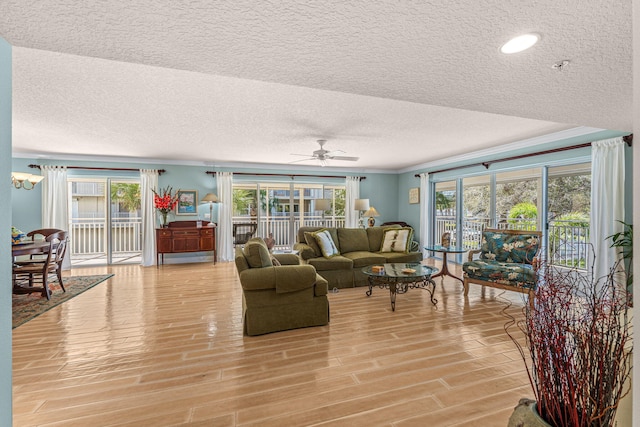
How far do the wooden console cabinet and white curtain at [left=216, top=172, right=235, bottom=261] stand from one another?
396 mm

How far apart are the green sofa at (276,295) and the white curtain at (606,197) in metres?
3.63

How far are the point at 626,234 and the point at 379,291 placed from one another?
119 inches

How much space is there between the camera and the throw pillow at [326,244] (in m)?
4.64

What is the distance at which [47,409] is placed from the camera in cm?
178

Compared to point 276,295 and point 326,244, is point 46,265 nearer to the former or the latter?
point 276,295

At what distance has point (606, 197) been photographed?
3719 millimetres

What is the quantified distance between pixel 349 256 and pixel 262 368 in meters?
2.79

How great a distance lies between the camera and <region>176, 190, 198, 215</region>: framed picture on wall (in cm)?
682

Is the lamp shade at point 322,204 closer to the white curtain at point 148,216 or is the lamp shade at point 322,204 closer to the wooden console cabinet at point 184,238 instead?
the wooden console cabinet at point 184,238

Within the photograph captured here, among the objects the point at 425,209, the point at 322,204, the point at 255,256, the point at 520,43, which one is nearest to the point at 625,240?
the point at 520,43

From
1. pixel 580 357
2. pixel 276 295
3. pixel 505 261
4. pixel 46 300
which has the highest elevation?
pixel 580 357

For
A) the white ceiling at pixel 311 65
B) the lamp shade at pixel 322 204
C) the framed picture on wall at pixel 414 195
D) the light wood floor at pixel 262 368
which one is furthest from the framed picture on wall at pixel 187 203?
the framed picture on wall at pixel 414 195

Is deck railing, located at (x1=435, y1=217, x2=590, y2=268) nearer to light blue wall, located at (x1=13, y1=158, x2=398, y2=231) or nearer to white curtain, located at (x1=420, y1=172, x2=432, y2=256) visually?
white curtain, located at (x1=420, y1=172, x2=432, y2=256)

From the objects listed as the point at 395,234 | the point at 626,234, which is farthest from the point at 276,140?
the point at 626,234
